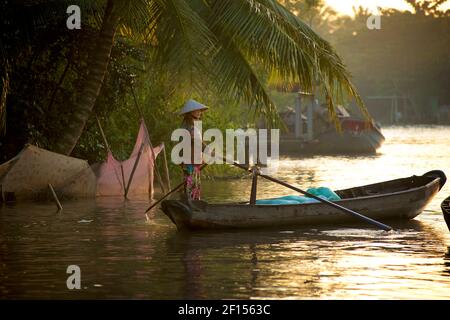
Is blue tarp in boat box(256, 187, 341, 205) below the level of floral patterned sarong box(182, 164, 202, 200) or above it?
below

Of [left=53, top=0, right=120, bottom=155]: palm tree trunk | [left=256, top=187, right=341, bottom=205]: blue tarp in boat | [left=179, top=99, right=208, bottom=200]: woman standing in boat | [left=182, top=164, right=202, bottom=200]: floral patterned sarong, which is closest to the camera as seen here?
[left=179, top=99, right=208, bottom=200]: woman standing in boat

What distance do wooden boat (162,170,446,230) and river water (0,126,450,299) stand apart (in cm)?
16

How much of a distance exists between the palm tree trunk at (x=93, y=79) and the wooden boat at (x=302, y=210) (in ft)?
14.2

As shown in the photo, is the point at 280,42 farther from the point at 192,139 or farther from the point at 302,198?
the point at 192,139

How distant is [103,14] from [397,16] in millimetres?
69557

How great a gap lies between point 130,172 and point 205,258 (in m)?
7.46

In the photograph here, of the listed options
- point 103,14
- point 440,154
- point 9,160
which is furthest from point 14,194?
point 440,154

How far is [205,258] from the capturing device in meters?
13.1

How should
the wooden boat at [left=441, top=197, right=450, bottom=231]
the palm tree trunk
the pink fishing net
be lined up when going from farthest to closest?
the pink fishing net → the palm tree trunk → the wooden boat at [left=441, top=197, right=450, bottom=231]

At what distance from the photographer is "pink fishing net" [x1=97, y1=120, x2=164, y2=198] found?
19938 millimetres

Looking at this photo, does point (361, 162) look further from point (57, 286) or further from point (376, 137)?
→ point (57, 286)

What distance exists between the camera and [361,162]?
3616 cm

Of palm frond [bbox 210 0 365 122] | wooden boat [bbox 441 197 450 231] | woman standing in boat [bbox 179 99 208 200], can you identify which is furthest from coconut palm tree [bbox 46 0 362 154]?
wooden boat [bbox 441 197 450 231]

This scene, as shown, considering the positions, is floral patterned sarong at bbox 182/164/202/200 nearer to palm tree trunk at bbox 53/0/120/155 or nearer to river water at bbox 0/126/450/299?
river water at bbox 0/126/450/299
